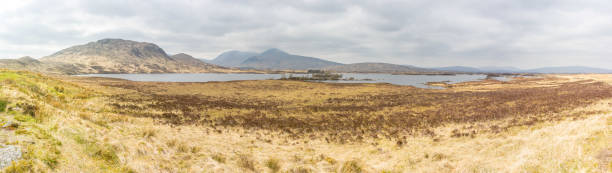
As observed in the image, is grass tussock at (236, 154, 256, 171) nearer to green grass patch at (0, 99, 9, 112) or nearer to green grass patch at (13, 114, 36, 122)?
green grass patch at (13, 114, 36, 122)

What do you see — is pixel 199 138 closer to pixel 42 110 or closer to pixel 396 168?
pixel 42 110

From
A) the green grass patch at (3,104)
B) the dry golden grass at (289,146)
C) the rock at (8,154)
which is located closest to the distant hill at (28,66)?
the green grass patch at (3,104)

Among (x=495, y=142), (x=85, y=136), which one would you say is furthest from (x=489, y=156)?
(x=85, y=136)

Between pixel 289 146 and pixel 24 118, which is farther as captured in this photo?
pixel 289 146

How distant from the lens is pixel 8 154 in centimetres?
507

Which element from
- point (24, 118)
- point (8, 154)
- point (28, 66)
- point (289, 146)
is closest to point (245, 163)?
point (289, 146)

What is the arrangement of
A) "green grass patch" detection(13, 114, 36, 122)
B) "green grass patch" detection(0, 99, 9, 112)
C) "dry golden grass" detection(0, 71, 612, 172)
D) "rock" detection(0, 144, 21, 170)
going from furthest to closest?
1. "green grass patch" detection(0, 99, 9, 112)
2. "green grass patch" detection(13, 114, 36, 122)
3. "dry golden grass" detection(0, 71, 612, 172)
4. "rock" detection(0, 144, 21, 170)

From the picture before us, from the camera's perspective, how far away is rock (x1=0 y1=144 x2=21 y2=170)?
192 inches

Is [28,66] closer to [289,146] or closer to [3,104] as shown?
[3,104]

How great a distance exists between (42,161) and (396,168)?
11071mm

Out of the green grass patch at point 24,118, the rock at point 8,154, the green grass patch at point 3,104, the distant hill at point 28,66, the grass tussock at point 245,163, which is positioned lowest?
the grass tussock at point 245,163

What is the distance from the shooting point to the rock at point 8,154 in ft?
16.0

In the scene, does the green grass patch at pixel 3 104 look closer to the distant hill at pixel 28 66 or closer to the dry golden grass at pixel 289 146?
the dry golden grass at pixel 289 146

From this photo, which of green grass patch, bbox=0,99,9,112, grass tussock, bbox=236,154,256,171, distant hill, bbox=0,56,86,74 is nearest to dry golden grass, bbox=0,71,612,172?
grass tussock, bbox=236,154,256,171
